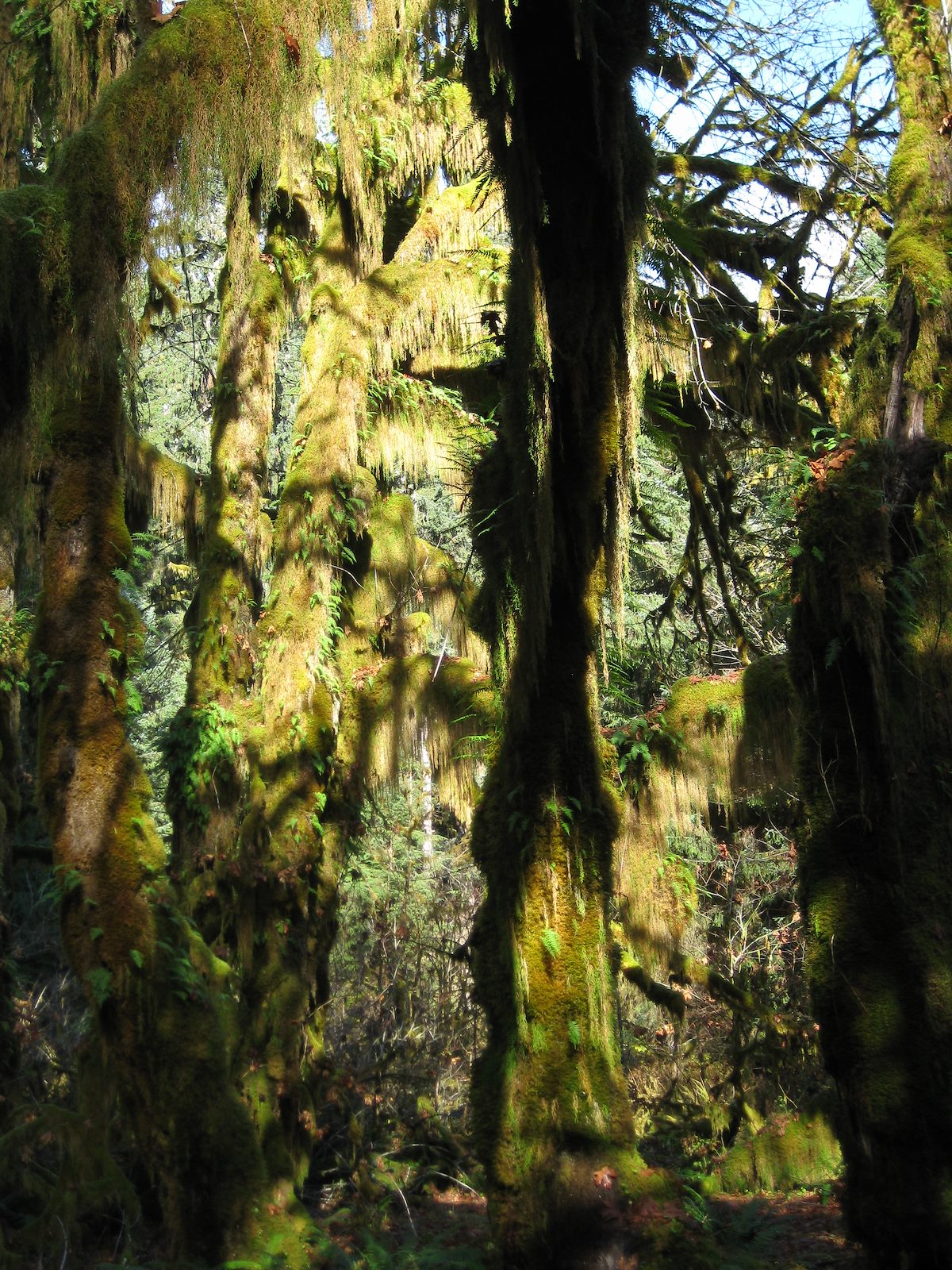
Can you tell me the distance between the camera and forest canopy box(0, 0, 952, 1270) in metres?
5.11

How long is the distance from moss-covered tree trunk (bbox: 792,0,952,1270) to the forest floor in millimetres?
909

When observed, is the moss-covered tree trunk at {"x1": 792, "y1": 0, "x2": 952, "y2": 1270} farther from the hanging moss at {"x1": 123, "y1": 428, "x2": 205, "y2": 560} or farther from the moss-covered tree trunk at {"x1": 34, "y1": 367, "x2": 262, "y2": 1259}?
the hanging moss at {"x1": 123, "y1": 428, "x2": 205, "y2": 560}

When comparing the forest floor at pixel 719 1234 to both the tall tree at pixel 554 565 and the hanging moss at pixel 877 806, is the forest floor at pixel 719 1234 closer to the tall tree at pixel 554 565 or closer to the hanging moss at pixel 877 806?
the hanging moss at pixel 877 806

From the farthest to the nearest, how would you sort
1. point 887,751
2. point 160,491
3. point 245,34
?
point 160,491 < point 887,751 < point 245,34

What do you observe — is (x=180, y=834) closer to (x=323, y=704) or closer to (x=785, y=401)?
(x=323, y=704)

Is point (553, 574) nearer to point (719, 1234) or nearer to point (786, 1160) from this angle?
point (719, 1234)

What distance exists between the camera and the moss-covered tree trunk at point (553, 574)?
4812 millimetres

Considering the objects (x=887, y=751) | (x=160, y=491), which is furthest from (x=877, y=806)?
(x=160, y=491)

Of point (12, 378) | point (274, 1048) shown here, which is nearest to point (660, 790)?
point (274, 1048)

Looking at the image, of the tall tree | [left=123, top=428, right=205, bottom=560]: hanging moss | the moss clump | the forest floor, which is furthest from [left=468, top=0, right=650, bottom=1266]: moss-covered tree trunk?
the moss clump

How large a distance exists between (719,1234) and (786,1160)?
3652 mm

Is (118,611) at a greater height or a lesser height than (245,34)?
lesser

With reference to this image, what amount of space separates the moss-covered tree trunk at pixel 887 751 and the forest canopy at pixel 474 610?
23mm

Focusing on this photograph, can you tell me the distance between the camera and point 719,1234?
7.46 meters
